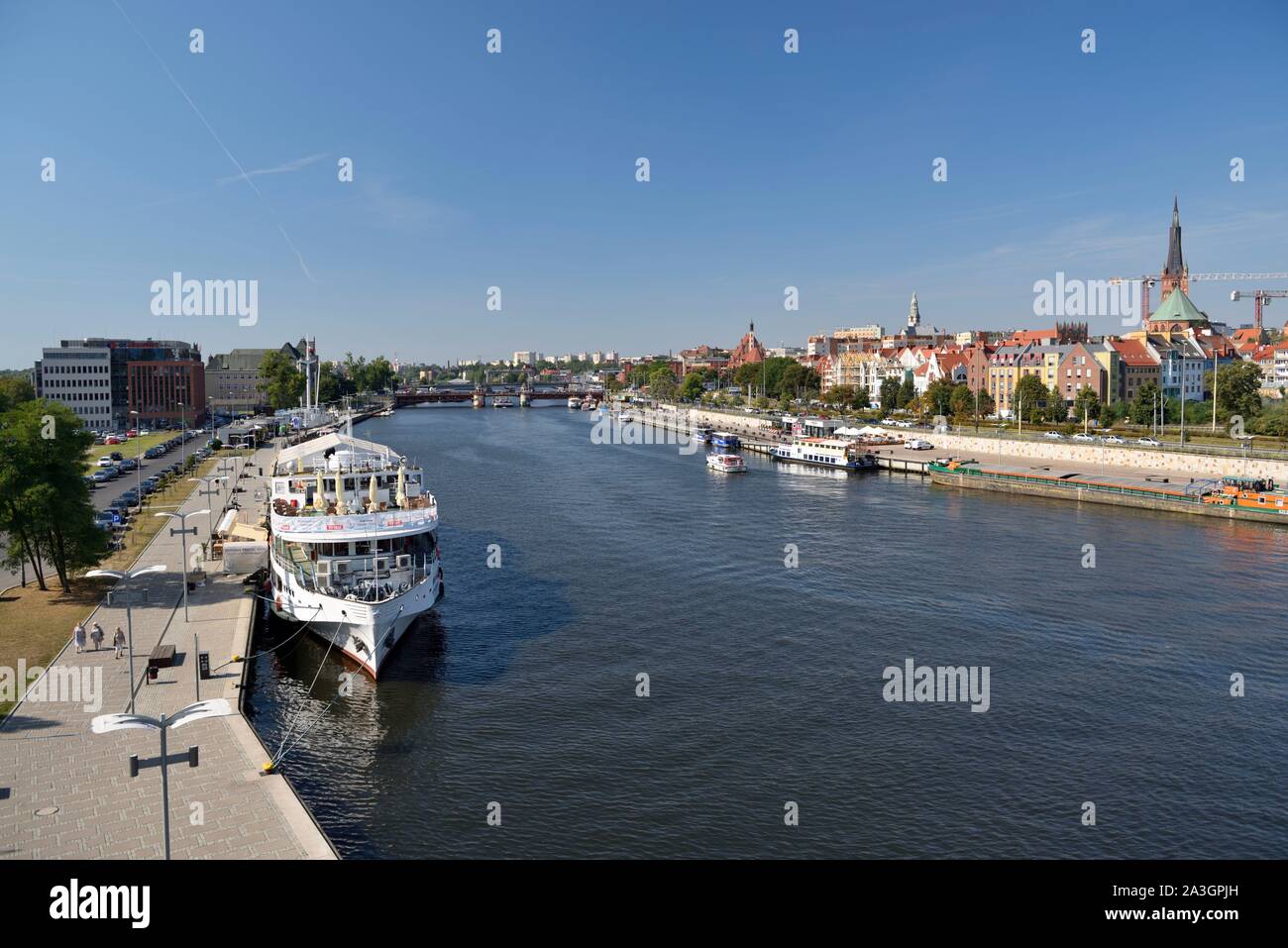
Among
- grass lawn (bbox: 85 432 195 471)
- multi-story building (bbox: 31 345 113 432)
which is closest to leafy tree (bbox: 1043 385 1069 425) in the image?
grass lawn (bbox: 85 432 195 471)

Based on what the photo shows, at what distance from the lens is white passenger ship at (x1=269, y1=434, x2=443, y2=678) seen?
2203 centimetres

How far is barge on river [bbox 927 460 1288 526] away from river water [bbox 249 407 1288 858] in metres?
4.78

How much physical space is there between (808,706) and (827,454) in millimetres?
51698

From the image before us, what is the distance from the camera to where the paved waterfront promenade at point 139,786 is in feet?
39.4

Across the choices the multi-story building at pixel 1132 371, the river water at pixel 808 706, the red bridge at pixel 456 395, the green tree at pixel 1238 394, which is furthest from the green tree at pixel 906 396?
the red bridge at pixel 456 395

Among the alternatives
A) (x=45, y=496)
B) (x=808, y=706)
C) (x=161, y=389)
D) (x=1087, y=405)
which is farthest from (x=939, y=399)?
(x=161, y=389)

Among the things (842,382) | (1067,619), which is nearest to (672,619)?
(1067,619)

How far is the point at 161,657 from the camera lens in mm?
19188

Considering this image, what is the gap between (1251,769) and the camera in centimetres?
1688

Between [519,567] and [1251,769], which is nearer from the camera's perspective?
[1251,769]

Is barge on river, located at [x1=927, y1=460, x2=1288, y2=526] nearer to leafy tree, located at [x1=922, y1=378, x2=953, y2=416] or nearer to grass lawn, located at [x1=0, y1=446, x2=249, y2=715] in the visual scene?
leafy tree, located at [x1=922, y1=378, x2=953, y2=416]
